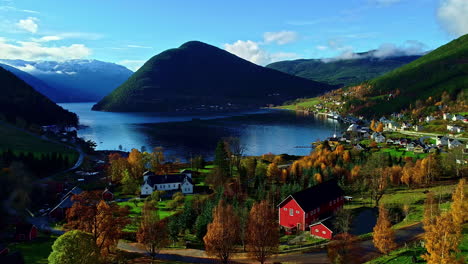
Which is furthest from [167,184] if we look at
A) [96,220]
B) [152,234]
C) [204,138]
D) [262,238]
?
[204,138]

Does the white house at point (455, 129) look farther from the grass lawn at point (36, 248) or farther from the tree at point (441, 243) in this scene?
the grass lawn at point (36, 248)

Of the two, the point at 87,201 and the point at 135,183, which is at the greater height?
the point at 87,201

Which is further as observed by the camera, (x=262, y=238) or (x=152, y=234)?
(x=152, y=234)

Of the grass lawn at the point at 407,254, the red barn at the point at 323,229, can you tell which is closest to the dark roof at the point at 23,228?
the red barn at the point at 323,229

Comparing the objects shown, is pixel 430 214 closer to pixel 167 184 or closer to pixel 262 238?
pixel 262 238

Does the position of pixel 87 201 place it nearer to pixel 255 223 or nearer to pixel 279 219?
pixel 255 223

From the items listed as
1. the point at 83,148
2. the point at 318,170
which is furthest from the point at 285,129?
the point at 318,170
